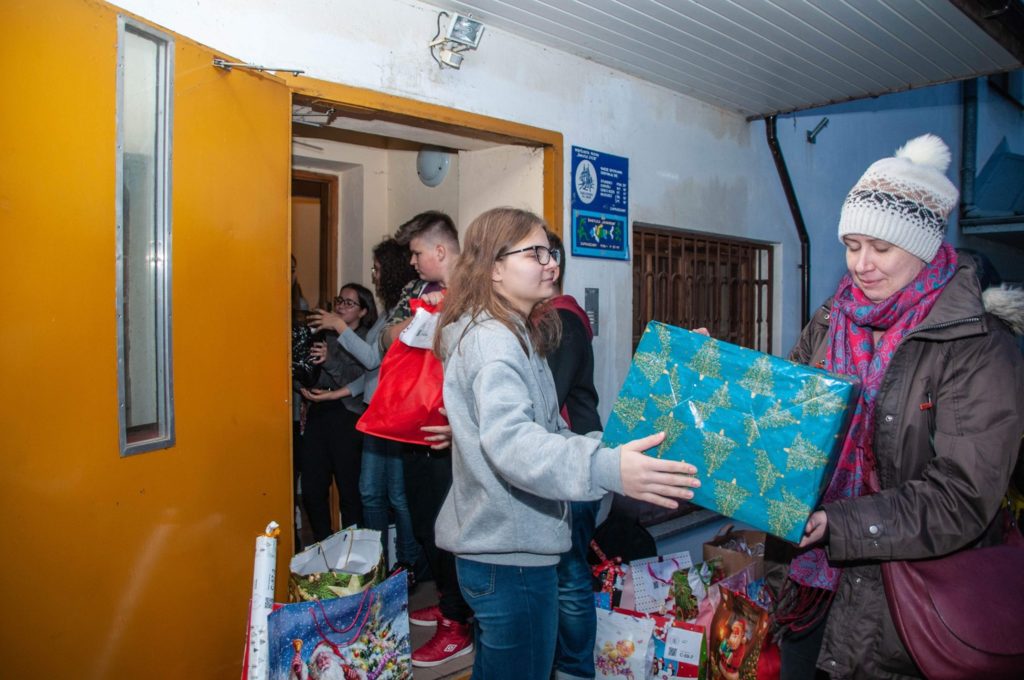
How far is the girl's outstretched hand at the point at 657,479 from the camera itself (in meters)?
1.42

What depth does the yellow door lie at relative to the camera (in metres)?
1.89

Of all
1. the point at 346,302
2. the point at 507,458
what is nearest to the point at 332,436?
the point at 346,302

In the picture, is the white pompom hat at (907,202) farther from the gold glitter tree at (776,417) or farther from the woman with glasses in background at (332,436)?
the woman with glasses in background at (332,436)

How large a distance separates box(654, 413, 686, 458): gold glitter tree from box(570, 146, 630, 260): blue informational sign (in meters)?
2.43

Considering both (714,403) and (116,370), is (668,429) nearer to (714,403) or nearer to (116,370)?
(714,403)

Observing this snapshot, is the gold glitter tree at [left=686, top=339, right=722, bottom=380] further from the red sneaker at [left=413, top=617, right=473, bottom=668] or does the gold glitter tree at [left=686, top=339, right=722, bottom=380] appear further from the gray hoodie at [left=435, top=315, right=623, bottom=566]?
the red sneaker at [left=413, top=617, right=473, bottom=668]

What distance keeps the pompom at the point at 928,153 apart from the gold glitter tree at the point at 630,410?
962 millimetres

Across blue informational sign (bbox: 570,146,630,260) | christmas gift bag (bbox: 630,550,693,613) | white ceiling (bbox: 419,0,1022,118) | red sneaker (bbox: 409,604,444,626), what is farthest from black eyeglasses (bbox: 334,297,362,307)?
christmas gift bag (bbox: 630,550,693,613)

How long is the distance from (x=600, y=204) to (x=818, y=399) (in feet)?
9.09

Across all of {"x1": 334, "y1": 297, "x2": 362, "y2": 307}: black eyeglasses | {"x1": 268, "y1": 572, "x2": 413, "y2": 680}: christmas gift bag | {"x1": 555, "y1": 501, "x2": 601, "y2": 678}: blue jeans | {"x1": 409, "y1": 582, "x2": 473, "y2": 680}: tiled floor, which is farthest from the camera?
{"x1": 334, "y1": 297, "x2": 362, "y2": 307}: black eyeglasses

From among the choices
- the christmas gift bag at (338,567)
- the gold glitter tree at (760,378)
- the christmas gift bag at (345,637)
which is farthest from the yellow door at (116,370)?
the gold glitter tree at (760,378)

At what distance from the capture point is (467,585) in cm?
179

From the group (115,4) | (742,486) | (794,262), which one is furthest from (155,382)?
(794,262)

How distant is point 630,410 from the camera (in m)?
1.53
